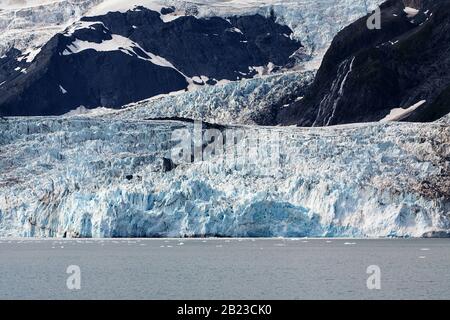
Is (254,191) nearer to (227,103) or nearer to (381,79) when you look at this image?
(227,103)

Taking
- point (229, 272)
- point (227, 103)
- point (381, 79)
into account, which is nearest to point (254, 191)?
point (229, 272)

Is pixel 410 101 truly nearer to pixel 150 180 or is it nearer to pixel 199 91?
pixel 199 91

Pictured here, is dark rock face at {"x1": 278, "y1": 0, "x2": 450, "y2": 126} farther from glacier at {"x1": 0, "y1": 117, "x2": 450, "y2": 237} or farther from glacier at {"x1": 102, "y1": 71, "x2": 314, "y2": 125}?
glacier at {"x1": 0, "y1": 117, "x2": 450, "y2": 237}

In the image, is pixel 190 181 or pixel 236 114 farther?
pixel 236 114

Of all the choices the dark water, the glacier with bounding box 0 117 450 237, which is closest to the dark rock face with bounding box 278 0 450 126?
the glacier with bounding box 0 117 450 237

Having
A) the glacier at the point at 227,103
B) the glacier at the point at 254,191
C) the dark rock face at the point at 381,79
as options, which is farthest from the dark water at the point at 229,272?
the dark rock face at the point at 381,79
